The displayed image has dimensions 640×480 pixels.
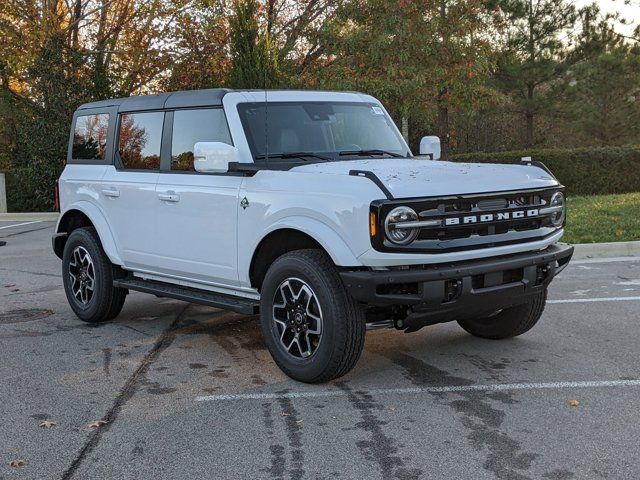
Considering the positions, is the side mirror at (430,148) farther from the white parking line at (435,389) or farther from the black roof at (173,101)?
the white parking line at (435,389)

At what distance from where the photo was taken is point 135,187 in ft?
21.9

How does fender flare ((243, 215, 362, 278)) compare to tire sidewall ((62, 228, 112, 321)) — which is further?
tire sidewall ((62, 228, 112, 321))

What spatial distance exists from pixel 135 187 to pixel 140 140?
0.47 m

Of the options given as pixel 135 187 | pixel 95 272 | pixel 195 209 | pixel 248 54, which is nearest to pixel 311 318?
pixel 195 209

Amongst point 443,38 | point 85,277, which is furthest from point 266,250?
point 443,38

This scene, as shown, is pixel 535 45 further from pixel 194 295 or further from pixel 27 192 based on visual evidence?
pixel 194 295

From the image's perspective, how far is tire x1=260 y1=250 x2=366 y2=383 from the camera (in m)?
4.93

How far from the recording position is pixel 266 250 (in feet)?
18.4

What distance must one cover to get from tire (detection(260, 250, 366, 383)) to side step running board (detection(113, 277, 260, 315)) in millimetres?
279

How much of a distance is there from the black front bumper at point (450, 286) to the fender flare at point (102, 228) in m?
2.90

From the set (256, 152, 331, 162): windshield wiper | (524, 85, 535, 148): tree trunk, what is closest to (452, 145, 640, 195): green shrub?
(524, 85, 535, 148): tree trunk

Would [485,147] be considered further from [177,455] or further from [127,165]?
[177,455]

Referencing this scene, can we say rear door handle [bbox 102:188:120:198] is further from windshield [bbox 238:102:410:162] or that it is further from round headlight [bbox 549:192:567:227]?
round headlight [bbox 549:192:567:227]

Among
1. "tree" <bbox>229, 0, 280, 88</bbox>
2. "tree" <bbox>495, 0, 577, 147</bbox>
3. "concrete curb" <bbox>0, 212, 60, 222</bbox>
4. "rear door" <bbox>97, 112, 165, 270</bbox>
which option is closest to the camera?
"rear door" <bbox>97, 112, 165, 270</bbox>
